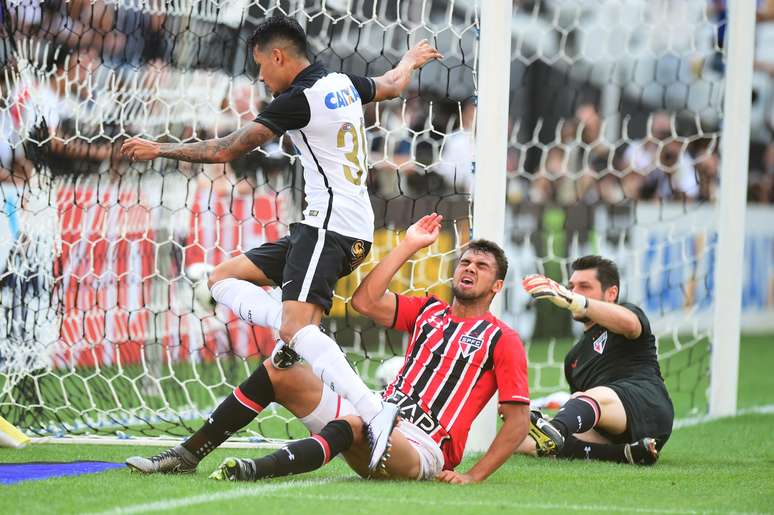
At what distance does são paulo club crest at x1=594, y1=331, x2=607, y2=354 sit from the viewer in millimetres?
→ 6246

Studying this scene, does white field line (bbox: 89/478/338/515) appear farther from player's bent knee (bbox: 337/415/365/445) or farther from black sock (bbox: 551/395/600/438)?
black sock (bbox: 551/395/600/438)

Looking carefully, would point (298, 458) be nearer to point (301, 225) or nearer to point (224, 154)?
point (301, 225)

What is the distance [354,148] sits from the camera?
17.3 feet

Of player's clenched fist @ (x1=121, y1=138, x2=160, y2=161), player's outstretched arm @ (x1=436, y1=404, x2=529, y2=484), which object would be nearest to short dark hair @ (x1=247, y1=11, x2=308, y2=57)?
player's clenched fist @ (x1=121, y1=138, x2=160, y2=161)

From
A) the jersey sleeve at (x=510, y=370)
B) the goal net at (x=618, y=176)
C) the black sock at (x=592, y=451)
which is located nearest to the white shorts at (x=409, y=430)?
the jersey sleeve at (x=510, y=370)

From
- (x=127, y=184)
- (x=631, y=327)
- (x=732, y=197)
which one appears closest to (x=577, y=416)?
(x=631, y=327)

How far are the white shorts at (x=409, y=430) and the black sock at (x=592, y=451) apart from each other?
1240mm

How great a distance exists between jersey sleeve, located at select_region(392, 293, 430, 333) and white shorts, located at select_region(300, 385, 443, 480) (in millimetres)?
412

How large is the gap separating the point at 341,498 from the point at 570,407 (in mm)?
1779

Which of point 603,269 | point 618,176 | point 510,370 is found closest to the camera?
point 510,370

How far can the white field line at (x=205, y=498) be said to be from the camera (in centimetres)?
418

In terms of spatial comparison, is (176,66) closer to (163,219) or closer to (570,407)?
(163,219)

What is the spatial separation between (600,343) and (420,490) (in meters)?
1.94

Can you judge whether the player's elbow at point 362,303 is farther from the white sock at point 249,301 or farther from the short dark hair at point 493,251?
the short dark hair at point 493,251
